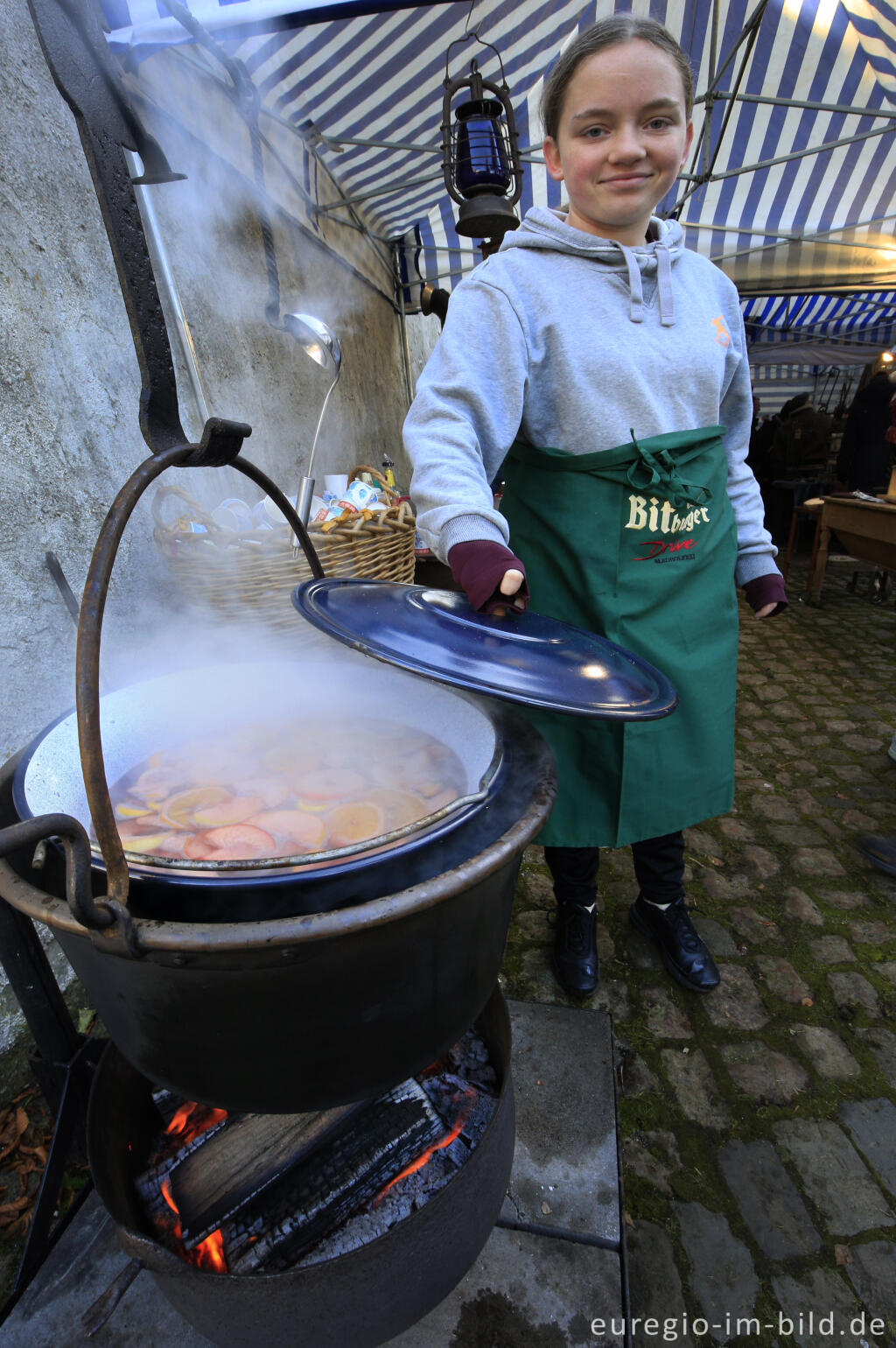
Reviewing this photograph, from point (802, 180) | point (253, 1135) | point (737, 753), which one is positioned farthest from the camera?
point (802, 180)

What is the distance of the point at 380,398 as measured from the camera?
653 cm

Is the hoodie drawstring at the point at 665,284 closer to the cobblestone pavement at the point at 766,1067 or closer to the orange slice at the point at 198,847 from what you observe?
the orange slice at the point at 198,847

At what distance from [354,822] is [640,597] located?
1066 millimetres

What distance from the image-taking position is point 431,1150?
4.89ft

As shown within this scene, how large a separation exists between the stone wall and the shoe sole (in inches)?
Result: 87.5

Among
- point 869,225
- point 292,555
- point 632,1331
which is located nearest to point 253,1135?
point 632,1331

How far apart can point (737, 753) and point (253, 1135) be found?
3.53 meters

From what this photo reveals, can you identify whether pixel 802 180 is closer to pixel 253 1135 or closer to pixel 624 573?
pixel 624 573

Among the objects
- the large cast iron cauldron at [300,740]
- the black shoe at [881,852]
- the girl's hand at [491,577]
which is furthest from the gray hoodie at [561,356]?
the black shoe at [881,852]

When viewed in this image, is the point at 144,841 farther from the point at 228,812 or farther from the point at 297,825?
Result: the point at 297,825

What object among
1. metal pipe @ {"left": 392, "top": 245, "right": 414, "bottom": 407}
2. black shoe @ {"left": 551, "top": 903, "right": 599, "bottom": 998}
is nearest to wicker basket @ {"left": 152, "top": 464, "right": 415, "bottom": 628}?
black shoe @ {"left": 551, "top": 903, "right": 599, "bottom": 998}

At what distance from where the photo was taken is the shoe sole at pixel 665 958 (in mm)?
2377

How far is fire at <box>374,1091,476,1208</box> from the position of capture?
1443 millimetres

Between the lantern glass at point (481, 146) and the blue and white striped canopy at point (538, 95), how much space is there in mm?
537
